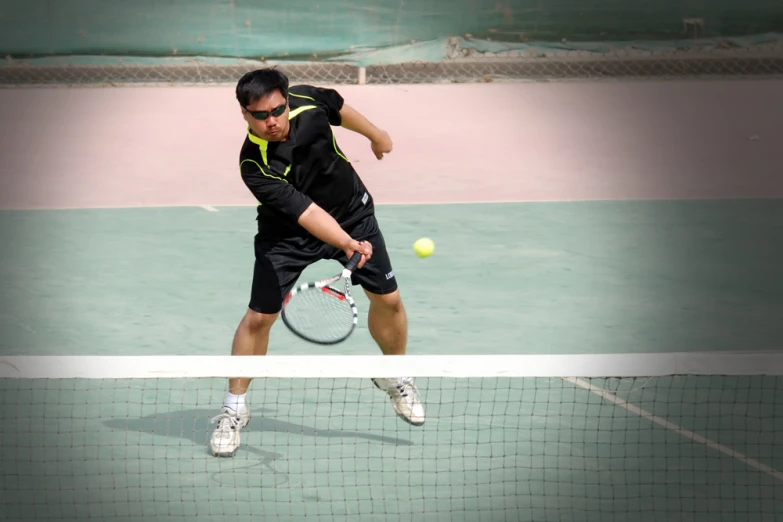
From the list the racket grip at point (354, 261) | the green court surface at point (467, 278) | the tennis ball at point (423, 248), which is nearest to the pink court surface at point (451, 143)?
the green court surface at point (467, 278)

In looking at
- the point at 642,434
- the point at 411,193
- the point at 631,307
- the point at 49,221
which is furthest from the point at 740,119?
the point at 642,434

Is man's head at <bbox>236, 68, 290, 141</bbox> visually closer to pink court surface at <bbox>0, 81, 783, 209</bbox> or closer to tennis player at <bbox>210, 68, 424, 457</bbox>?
tennis player at <bbox>210, 68, 424, 457</bbox>

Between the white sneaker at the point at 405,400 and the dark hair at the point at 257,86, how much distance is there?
126 cm

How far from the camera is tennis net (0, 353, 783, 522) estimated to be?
11.3 ft

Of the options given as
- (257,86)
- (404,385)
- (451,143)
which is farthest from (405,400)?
(451,143)

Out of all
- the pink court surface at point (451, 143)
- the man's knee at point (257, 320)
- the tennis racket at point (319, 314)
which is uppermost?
the pink court surface at point (451, 143)

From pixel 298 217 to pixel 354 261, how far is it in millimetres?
291

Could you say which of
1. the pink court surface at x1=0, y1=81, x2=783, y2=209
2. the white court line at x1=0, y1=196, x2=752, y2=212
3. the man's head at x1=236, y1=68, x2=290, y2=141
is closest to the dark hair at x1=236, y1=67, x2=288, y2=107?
the man's head at x1=236, y1=68, x2=290, y2=141

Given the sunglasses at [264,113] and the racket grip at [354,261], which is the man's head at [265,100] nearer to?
the sunglasses at [264,113]

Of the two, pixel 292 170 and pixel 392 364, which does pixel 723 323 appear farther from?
pixel 392 364

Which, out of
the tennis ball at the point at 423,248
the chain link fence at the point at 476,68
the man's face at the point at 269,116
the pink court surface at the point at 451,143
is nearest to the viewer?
the man's face at the point at 269,116

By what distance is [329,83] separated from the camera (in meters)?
11.9

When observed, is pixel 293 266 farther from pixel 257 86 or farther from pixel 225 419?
pixel 257 86

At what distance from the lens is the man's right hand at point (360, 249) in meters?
4.27
